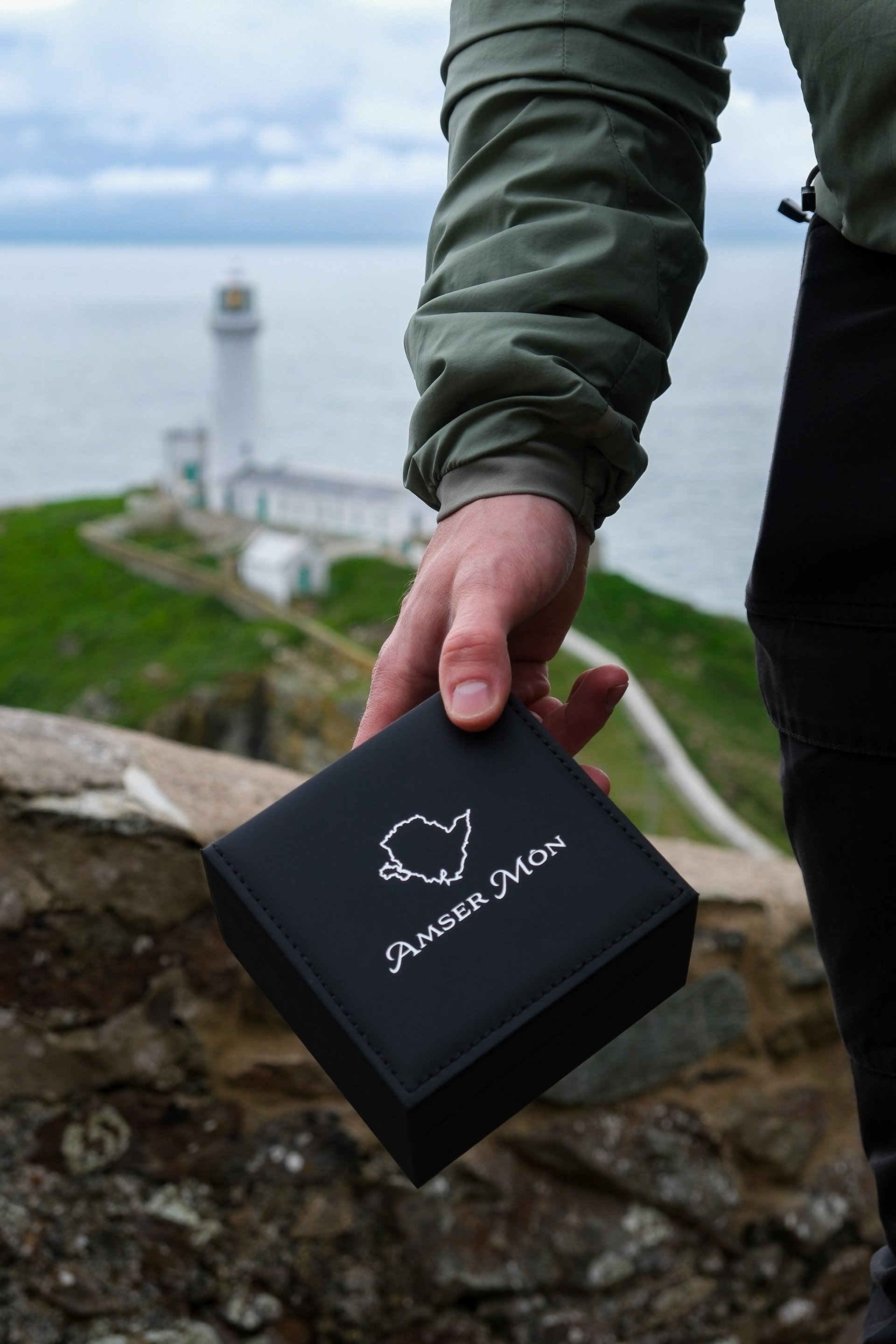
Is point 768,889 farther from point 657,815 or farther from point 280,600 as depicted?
point 280,600

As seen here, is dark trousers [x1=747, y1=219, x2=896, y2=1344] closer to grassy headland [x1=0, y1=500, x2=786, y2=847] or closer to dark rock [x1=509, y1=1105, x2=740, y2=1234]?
dark rock [x1=509, y1=1105, x2=740, y2=1234]

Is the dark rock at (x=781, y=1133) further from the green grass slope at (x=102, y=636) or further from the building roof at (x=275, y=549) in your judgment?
the building roof at (x=275, y=549)

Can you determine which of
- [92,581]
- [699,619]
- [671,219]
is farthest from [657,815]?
[671,219]

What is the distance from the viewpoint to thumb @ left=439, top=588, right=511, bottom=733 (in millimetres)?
877

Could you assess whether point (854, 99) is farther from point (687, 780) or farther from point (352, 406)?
point (352, 406)

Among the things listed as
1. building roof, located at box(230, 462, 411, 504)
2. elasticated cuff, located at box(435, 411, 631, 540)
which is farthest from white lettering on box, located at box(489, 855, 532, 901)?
building roof, located at box(230, 462, 411, 504)

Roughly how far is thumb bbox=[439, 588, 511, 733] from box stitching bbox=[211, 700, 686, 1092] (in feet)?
0.21

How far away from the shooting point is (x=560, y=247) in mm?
939

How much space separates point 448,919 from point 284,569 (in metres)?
15.5

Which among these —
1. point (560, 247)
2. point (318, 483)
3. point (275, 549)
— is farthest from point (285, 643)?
point (560, 247)

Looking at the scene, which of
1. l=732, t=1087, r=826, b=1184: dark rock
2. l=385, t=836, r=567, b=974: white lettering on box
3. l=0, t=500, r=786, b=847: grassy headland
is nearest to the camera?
l=385, t=836, r=567, b=974: white lettering on box

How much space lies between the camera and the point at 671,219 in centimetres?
101

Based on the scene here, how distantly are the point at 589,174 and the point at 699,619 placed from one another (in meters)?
17.0

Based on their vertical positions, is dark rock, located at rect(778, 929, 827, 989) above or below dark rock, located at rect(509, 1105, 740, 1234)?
above
